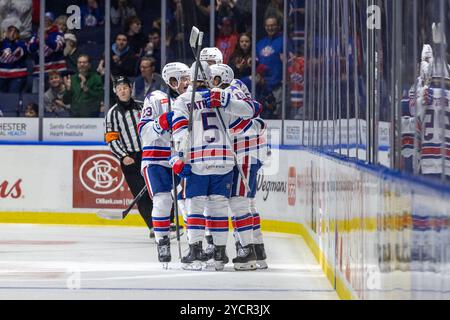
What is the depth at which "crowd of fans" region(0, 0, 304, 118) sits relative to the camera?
1334cm

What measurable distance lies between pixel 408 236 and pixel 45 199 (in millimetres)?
9081

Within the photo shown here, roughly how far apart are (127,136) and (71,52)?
3.08 m

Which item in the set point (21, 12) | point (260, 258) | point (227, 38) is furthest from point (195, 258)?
point (21, 12)

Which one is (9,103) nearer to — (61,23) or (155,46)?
(61,23)

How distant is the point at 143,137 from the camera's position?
9211 millimetres

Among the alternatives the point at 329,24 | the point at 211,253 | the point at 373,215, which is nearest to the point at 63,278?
the point at 211,253

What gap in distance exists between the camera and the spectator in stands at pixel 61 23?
13.9m

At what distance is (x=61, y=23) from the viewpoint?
14.0 m

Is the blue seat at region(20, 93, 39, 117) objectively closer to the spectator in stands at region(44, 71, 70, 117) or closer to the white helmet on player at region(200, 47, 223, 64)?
the spectator in stands at region(44, 71, 70, 117)

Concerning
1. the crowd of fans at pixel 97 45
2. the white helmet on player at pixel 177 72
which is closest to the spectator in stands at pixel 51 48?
the crowd of fans at pixel 97 45

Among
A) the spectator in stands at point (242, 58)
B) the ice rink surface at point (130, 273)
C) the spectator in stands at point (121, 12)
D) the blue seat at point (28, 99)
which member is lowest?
the ice rink surface at point (130, 273)

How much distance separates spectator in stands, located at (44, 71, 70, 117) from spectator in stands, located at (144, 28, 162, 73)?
1007mm

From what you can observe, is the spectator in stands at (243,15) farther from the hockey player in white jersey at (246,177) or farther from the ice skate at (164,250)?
the ice skate at (164,250)

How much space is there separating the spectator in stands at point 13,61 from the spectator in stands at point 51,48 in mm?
112
